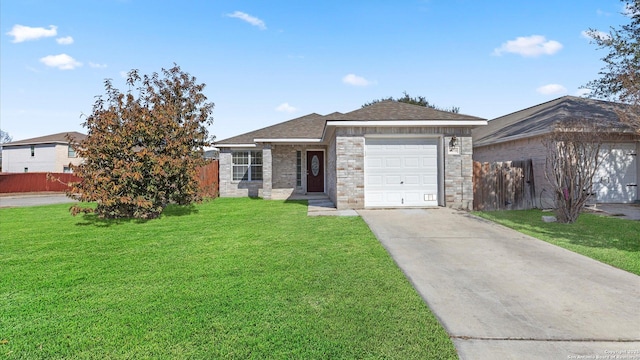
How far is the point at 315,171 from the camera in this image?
17.6 meters

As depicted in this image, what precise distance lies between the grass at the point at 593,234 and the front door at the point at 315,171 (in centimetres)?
964

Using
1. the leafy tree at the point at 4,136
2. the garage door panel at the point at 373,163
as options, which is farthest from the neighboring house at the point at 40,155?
the leafy tree at the point at 4,136

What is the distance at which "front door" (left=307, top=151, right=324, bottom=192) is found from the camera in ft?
57.3

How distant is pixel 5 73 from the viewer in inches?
455

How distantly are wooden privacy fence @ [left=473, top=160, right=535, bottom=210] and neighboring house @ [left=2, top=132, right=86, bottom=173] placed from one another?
36.4 meters

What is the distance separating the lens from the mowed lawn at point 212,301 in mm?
2453

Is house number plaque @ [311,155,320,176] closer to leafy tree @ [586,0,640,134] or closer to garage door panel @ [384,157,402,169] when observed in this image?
garage door panel @ [384,157,402,169]

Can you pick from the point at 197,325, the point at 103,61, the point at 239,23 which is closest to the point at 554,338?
the point at 197,325

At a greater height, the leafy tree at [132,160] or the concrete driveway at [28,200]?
the leafy tree at [132,160]

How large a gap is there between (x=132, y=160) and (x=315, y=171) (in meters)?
10.0

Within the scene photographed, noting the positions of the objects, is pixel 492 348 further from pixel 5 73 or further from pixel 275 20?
pixel 5 73

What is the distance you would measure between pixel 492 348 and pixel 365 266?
2175 mm

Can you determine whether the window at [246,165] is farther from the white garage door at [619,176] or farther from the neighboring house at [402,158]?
the white garage door at [619,176]

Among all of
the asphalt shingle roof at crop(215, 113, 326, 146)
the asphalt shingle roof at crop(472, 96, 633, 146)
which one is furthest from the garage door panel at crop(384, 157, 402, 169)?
the asphalt shingle roof at crop(215, 113, 326, 146)
